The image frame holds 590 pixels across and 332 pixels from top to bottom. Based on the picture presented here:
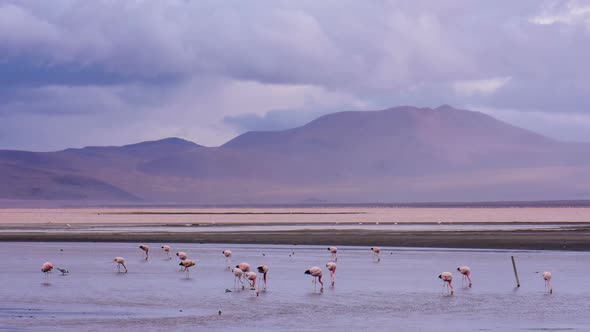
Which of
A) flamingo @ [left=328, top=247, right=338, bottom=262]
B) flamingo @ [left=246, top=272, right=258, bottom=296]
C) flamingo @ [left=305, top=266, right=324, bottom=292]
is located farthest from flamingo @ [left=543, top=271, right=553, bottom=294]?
flamingo @ [left=328, top=247, right=338, bottom=262]

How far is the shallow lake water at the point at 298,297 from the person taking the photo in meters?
22.1

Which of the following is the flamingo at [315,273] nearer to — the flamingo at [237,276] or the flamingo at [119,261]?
the flamingo at [237,276]

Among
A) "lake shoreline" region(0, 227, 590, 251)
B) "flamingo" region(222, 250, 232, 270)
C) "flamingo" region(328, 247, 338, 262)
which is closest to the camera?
"flamingo" region(222, 250, 232, 270)

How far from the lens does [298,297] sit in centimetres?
2734

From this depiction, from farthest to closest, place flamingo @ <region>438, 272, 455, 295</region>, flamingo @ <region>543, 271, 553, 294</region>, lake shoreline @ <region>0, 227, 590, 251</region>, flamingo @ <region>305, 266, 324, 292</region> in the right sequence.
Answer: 1. lake shoreline @ <region>0, 227, 590, 251</region>
2. flamingo @ <region>305, 266, 324, 292</region>
3. flamingo @ <region>543, 271, 553, 294</region>
4. flamingo @ <region>438, 272, 455, 295</region>

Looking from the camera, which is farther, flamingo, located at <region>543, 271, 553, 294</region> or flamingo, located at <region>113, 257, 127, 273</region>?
flamingo, located at <region>113, 257, 127, 273</region>

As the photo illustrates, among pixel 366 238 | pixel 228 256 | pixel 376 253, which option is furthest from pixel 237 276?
pixel 366 238

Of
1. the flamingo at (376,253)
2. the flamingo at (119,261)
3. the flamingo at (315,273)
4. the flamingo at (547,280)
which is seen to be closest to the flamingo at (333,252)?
the flamingo at (376,253)

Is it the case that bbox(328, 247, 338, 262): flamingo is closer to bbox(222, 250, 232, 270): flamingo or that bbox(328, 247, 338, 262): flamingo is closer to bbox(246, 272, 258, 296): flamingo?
bbox(222, 250, 232, 270): flamingo

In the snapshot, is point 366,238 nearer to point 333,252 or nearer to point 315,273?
point 333,252

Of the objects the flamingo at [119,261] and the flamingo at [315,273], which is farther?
the flamingo at [119,261]

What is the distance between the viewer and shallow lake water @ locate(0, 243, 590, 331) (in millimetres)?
22141

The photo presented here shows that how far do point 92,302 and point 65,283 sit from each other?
208 inches

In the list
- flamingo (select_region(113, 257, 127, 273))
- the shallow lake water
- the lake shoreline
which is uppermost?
the lake shoreline
